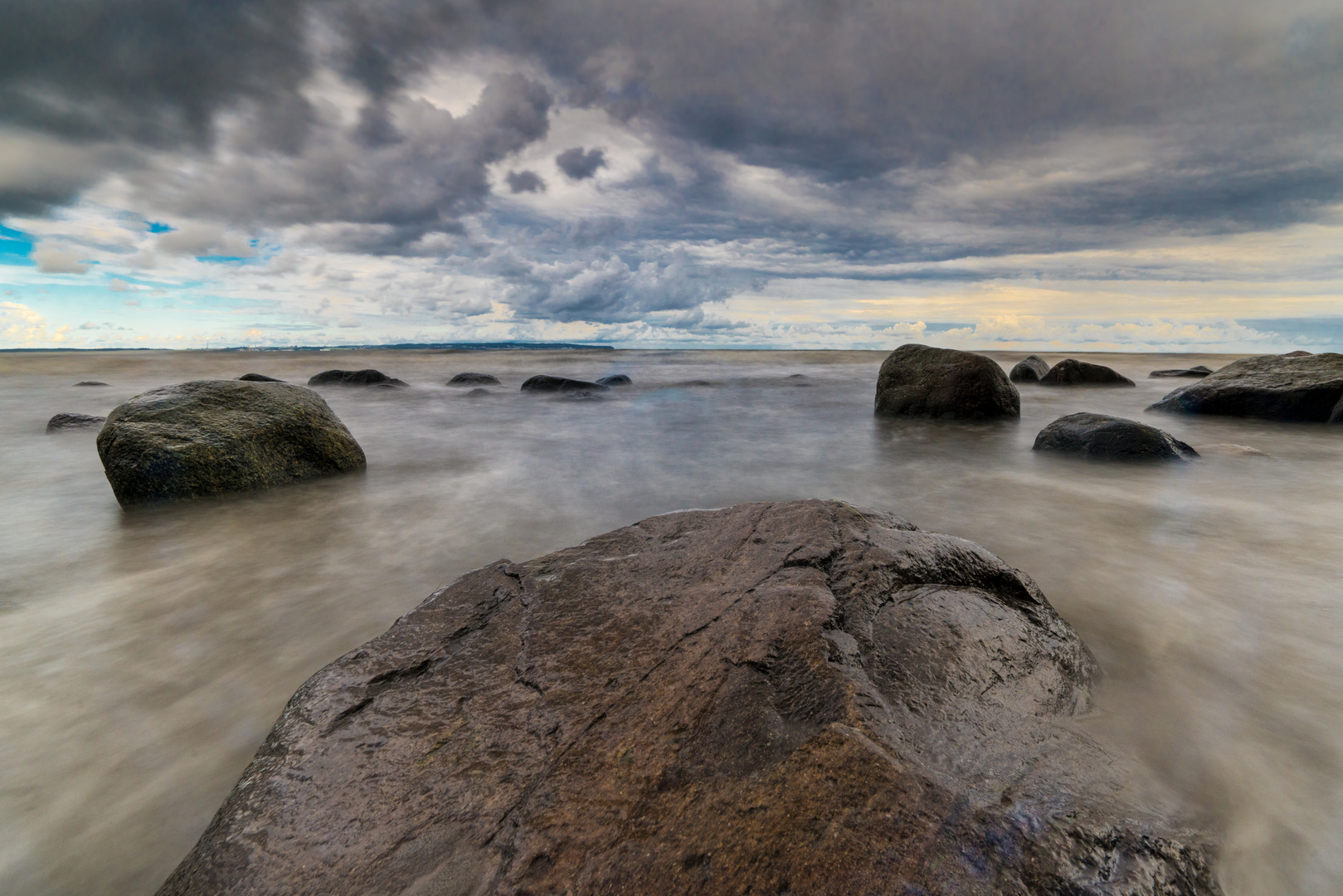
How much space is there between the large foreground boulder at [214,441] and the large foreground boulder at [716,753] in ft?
11.2

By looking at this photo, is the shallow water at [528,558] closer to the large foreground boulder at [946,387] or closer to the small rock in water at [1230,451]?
the small rock in water at [1230,451]

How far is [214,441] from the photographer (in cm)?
428

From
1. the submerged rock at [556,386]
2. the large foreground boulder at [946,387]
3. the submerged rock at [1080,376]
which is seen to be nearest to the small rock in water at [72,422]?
the submerged rock at [556,386]

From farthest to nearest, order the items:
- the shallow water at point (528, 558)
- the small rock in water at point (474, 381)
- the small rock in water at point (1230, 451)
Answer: the small rock in water at point (474, 381), the small rock in water at point (1230, 451), the shallow water at point (528, 558)

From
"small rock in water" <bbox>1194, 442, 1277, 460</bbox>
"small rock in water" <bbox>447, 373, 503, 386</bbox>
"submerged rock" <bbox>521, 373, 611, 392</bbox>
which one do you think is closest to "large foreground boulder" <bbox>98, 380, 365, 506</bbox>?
"submerged rock" <bbox>521, 373, 611, 392</bbox>

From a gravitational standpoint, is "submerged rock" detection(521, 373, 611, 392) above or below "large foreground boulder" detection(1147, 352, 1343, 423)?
below

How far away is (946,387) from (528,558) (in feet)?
22.9

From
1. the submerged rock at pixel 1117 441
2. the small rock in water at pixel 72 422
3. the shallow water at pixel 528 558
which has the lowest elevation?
the shallow water at pixel 528 558

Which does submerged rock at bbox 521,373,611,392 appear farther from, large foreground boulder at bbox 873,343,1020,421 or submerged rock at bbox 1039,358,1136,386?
submerged rock at bbox 1039,358,1136,386

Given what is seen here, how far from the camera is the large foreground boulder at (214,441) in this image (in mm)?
4090

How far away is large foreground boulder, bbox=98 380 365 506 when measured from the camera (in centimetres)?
409

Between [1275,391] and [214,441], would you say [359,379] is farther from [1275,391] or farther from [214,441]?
[1275,391]

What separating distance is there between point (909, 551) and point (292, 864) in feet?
6.08

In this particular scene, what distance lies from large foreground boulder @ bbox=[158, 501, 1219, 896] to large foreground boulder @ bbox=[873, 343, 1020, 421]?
6.81 meters
